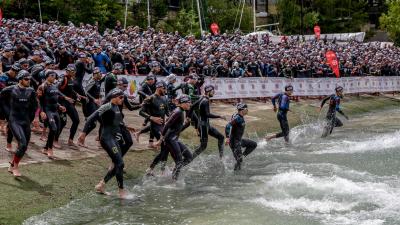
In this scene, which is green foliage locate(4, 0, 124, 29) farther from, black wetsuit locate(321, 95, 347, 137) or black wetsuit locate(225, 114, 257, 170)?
black wetsuit locate(225, 114, 257, 170)

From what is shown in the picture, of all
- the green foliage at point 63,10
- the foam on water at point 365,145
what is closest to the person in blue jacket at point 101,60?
the foam on water at point 365,145

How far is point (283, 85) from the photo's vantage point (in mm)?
32156

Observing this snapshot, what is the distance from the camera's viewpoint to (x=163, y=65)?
25109 millimetres

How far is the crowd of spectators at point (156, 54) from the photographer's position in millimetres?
20672

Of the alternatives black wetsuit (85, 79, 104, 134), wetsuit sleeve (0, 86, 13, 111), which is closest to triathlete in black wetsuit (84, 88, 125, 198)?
wetsuit sleeve (0, 86, 13, 111)

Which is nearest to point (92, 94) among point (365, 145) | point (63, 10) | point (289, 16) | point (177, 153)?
point (177, 153)

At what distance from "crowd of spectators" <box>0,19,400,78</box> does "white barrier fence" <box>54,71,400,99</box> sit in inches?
20.5

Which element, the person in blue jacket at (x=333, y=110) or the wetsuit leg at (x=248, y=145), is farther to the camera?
the person in blue jacket at (x=333, y=110)

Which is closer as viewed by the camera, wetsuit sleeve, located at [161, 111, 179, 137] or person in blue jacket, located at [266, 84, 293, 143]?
wetsuit sleeve, located at [161, 111, 179, 137]

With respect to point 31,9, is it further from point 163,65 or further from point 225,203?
point 225,203

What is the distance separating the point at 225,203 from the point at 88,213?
295 centimetres

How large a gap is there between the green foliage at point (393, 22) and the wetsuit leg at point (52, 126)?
57992 millimetres

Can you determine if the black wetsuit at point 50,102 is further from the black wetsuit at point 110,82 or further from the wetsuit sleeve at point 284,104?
the wetsuit sleeve at point 284,104

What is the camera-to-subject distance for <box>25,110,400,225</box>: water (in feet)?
37.5
